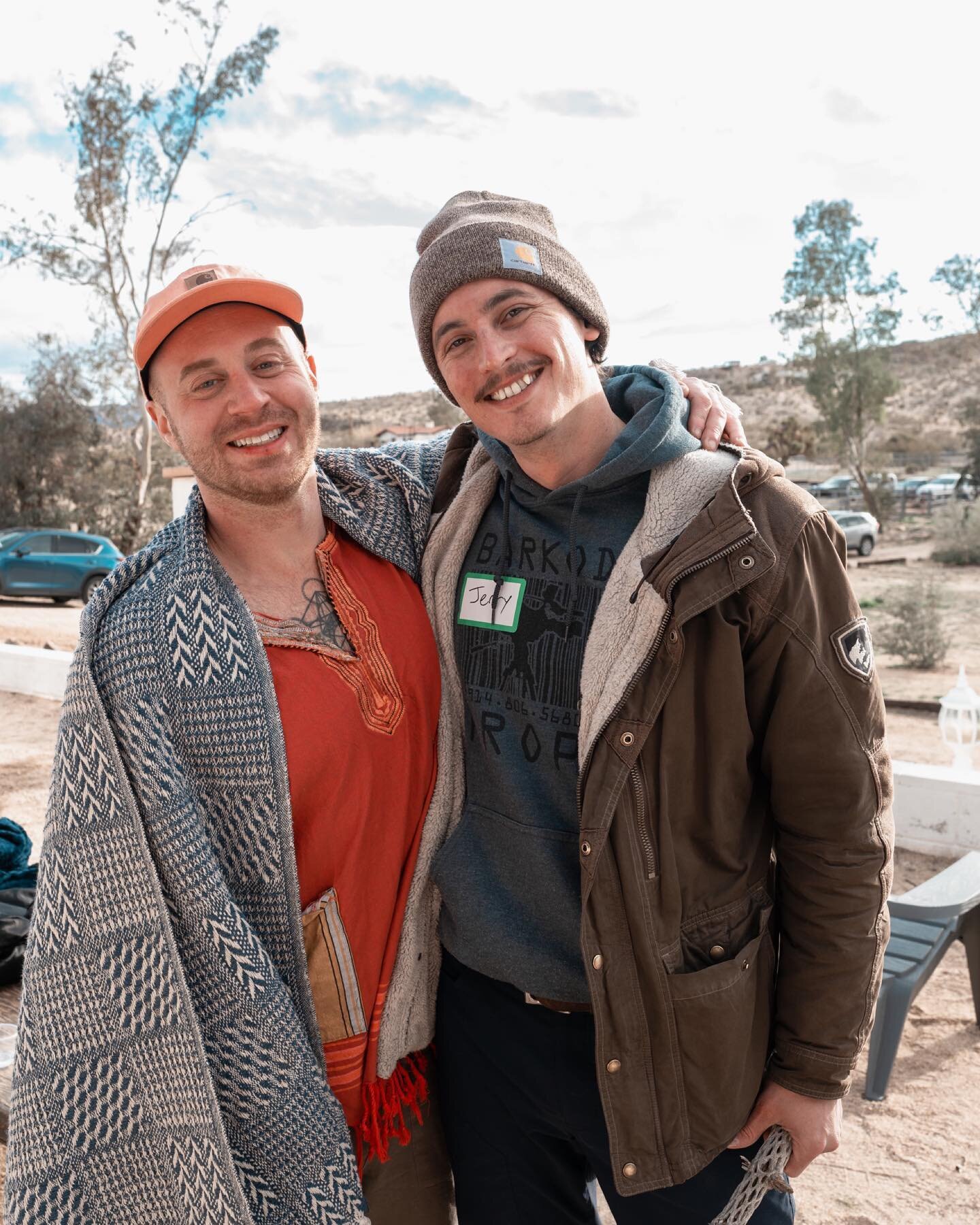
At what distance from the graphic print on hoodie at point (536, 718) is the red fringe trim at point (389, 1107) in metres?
0.31

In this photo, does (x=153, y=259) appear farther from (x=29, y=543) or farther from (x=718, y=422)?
(x=718, y=422)

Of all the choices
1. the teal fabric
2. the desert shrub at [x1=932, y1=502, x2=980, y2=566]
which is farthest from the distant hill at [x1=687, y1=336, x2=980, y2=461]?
the teal fabric

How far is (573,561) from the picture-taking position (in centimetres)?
190

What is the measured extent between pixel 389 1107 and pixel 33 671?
8897mm

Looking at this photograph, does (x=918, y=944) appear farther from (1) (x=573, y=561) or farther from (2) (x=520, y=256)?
(2) (x=520, y=256)

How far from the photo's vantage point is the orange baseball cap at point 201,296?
206cm

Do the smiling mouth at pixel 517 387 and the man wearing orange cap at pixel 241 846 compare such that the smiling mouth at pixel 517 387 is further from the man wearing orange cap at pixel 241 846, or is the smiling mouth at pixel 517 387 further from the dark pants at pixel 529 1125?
the dark pants at pixel 529 1125

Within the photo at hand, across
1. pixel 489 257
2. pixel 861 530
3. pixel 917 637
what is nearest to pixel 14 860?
pixel 489 257

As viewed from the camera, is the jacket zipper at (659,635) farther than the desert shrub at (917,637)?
No

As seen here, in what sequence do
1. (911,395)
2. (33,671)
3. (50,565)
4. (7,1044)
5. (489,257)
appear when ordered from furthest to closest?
(911,395) < (50,565) < (33,671) < (7,1044) < (489,257)

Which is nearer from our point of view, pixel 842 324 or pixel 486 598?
pixel 486 598

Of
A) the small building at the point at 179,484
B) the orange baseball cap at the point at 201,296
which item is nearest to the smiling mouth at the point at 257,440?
the orange baseball cap at the point at 201,296

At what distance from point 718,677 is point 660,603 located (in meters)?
0.15

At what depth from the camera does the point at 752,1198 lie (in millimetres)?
1698
